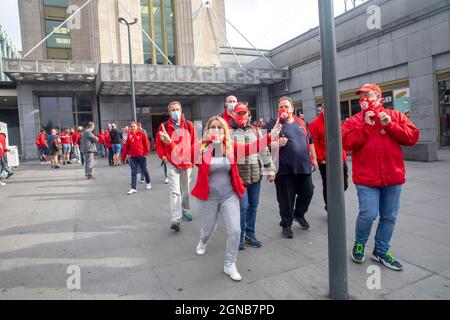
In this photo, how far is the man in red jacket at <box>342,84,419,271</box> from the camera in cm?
329

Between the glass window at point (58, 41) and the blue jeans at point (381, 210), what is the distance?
24.4 metres

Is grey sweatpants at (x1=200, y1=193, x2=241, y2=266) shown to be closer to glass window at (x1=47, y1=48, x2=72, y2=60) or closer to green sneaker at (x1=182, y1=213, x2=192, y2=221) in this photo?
green sneaker at (x1=182, y1=213, x2=192, y2=221)

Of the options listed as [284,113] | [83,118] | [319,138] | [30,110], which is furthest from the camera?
[83,118]

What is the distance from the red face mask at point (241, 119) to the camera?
12.7 ft

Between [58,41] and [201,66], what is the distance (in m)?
10.4

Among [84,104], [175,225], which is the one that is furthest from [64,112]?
[175,225]

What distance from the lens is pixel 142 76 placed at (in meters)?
17.6

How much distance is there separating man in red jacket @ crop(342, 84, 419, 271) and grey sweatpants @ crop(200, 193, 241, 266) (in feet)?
4.30

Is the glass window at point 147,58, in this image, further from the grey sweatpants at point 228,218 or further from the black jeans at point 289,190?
→ the grey sweatpants at point 228,218

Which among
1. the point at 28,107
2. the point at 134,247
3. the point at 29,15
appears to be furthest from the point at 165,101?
the point at 134,247

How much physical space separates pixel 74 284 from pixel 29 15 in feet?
78.9

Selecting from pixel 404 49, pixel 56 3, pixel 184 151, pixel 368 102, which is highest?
pixel 56 3

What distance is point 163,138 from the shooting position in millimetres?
4871

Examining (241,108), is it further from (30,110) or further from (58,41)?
(58,41)
